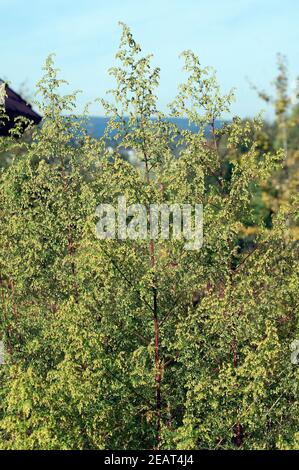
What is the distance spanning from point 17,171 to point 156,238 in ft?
11.7

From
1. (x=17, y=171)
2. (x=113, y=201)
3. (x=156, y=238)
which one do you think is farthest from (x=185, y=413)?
(x=17, y=171)

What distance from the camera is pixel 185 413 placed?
13.4 m

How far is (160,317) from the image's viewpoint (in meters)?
14.4

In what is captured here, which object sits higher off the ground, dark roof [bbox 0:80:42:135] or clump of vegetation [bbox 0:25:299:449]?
dark roof [bbox 0:80:42:135]

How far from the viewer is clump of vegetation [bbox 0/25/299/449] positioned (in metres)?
13.0

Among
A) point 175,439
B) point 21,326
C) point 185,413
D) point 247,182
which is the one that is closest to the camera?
point 175,439

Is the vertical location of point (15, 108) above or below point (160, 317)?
above

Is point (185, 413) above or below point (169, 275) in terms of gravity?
below

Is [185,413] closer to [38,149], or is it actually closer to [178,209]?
[178,209]

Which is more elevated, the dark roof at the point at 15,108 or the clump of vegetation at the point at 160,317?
the dark roof at the point at 15,108

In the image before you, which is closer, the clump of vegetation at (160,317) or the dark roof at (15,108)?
the clump of vegetation at (160,317)

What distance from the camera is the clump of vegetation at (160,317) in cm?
1296

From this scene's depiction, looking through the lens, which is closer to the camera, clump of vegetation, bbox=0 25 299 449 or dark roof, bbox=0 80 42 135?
clump of vegetation, bbox=0 25 299 449

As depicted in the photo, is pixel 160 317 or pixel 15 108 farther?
pixel 15 108
